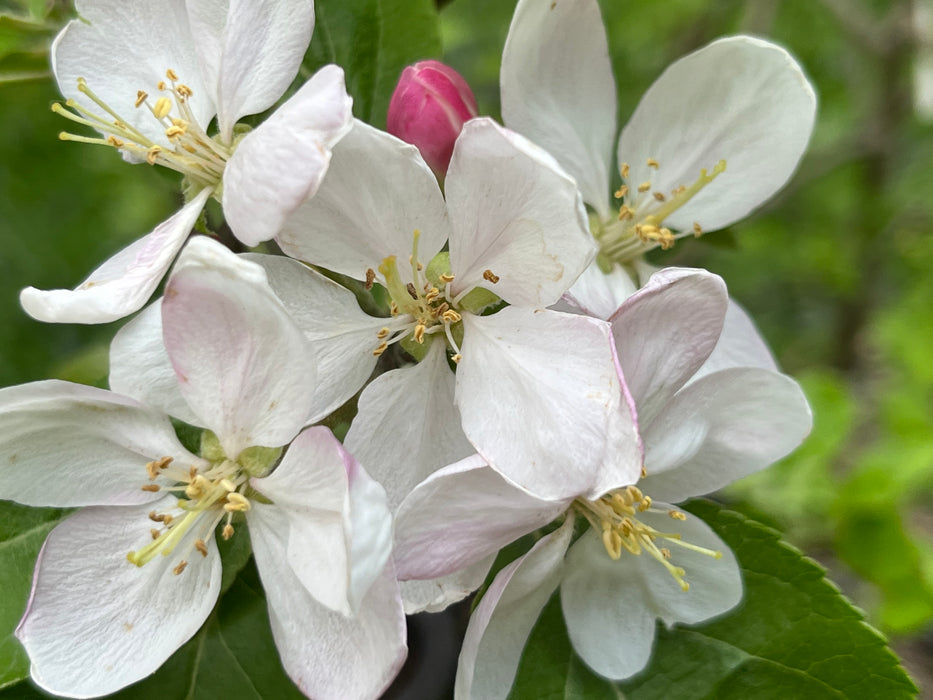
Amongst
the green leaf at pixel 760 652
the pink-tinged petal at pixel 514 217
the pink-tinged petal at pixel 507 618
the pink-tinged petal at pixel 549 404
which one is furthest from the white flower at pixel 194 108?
the green leaf at pixel 760 652

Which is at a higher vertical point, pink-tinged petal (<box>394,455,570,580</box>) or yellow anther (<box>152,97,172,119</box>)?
yellow anther (<box>152,97,172,119</box>)

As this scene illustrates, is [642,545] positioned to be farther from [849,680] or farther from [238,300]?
[238,300]

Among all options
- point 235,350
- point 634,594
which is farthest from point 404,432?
point 634,594

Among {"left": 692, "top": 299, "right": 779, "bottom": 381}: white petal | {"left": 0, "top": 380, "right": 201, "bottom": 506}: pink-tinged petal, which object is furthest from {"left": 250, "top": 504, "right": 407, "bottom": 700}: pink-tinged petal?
{"left": 692, "top": 299, "right": 779, "bottom": 381}: white petal

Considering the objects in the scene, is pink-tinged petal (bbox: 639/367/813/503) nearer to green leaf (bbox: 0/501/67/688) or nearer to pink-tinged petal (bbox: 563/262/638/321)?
pink-tinged petal (bbox: 563/262/638/321)

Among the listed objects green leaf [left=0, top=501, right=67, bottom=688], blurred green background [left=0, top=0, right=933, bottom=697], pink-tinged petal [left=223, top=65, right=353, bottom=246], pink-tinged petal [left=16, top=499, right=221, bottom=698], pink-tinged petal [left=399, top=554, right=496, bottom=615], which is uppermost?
pink-tinged petal [left=223, top=65, right=353, bottom=246]
